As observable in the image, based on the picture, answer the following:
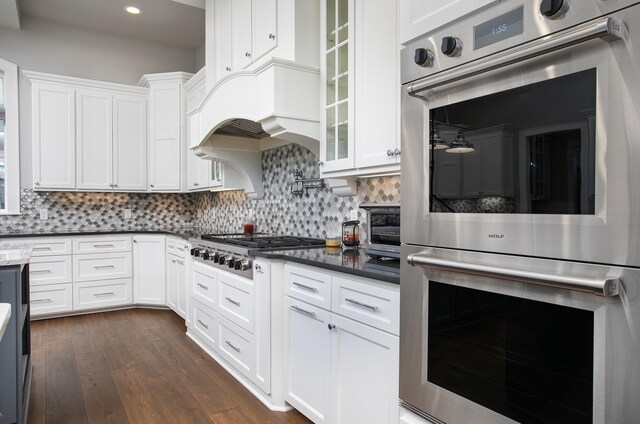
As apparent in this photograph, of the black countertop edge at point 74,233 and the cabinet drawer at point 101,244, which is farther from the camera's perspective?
the cabinet drawer at point 101,244

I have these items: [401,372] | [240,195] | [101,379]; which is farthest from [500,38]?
[240,195]

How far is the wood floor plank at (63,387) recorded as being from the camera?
2451 mm

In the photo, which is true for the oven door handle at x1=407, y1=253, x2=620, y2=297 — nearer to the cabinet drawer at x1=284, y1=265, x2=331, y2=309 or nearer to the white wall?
the cabinet drawer at x1=284, y1=265, x2=331, y2=309

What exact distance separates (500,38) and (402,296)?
2.73 feet

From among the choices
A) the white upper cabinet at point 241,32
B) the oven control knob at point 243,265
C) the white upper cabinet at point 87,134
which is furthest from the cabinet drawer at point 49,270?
the oven control knob at point 243,265

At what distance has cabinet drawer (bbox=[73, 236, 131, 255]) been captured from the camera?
4605 mm

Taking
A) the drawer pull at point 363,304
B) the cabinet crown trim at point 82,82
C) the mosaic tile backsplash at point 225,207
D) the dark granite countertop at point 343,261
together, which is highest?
the cabinet crown trim at point 82,82

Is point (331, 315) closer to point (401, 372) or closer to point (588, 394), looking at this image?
point (401, 372)

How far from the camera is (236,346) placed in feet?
9.43

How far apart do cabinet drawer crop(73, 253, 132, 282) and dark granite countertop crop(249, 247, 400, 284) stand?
2.87 meters

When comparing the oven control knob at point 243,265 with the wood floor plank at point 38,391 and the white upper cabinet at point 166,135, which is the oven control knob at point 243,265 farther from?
the white upper cabinet at point 166,135

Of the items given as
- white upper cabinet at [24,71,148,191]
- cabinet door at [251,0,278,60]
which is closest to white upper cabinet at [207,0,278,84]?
cabinet door at [251,0,278,60]

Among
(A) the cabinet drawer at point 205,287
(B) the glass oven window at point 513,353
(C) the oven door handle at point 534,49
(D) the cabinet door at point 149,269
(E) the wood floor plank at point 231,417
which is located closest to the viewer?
(C) the oven door handle at point 534,49

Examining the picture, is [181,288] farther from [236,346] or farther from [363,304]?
[363,304]
